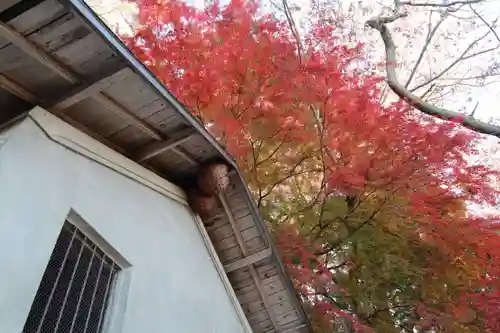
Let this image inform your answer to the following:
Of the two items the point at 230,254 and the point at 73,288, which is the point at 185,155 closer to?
the point at 230,254

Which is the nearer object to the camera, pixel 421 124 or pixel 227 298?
pixel 227 298

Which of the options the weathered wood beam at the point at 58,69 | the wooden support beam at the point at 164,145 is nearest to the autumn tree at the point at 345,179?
the wooden support beam at the point at 164,145

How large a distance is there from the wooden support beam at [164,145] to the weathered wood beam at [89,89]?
1073mm

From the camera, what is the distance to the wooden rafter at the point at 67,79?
129 inches

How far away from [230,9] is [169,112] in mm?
6120

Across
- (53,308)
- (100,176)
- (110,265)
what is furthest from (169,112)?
(53,308)

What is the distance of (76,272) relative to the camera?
3.77 m

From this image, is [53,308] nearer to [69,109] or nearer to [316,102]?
[69,109]

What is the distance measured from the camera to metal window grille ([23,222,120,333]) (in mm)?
3312

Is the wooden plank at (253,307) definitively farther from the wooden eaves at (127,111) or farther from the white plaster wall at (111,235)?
the white plaster wall at (111,235)

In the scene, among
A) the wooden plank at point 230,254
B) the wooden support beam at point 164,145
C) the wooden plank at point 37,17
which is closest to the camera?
the wooden plank at point 37,17

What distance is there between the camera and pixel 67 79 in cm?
376

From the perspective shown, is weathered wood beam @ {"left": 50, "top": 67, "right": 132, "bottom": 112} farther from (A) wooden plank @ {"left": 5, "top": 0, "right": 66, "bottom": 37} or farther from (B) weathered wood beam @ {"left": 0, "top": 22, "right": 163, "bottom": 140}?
(A) wooden plank @ {"left": 5, "top": 0, "right": 66, "bottom": 37}

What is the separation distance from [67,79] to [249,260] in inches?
130
